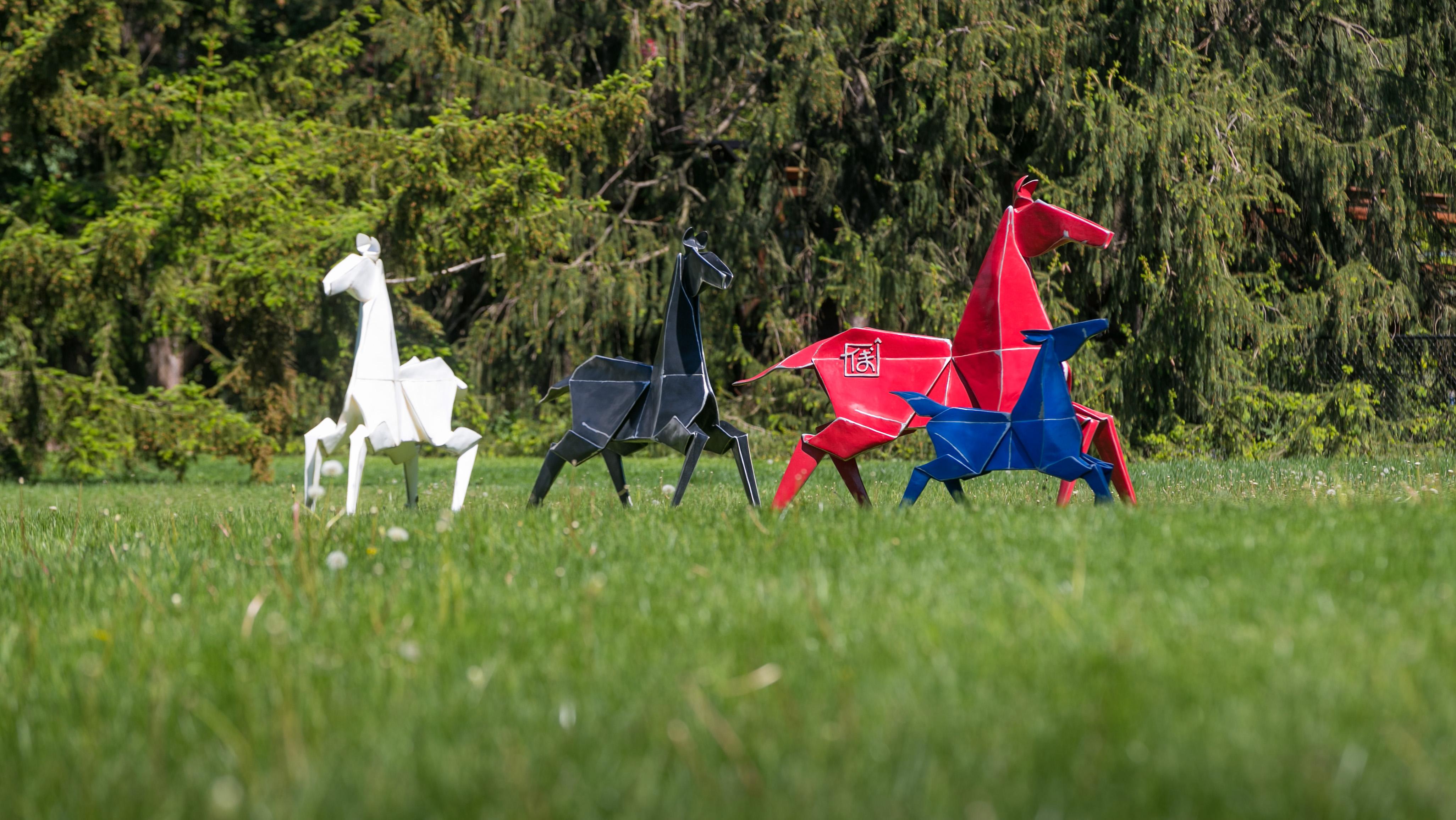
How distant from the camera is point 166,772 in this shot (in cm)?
222

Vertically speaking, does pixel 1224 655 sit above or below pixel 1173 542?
above

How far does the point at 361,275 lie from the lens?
23.1 ft

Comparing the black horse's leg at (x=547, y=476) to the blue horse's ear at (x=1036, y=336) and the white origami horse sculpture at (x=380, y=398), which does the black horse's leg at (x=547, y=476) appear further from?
the blue horse's ear at (x=1036, y=336)

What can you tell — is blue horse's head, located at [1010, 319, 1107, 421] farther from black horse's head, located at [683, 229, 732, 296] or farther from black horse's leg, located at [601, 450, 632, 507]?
black horse's leg, located at [601, 450, 632, 507]

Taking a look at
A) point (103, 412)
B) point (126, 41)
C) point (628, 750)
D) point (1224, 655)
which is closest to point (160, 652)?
point (628, 750)

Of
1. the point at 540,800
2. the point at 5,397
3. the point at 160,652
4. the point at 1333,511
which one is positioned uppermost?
the point at 540,800

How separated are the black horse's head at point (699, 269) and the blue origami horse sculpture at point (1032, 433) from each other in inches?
57.7

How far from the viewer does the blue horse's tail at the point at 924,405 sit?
595 centimetres

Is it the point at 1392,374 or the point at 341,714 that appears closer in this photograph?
the point at 341,714

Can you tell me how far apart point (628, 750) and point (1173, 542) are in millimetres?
2719

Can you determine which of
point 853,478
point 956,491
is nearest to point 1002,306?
point 956,491

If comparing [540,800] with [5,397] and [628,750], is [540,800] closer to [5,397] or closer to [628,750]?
[628,750]

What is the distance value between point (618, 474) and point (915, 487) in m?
2.11

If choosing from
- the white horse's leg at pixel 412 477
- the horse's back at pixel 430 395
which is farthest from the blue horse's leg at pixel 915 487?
the white horse's leg at pixel 412 477
